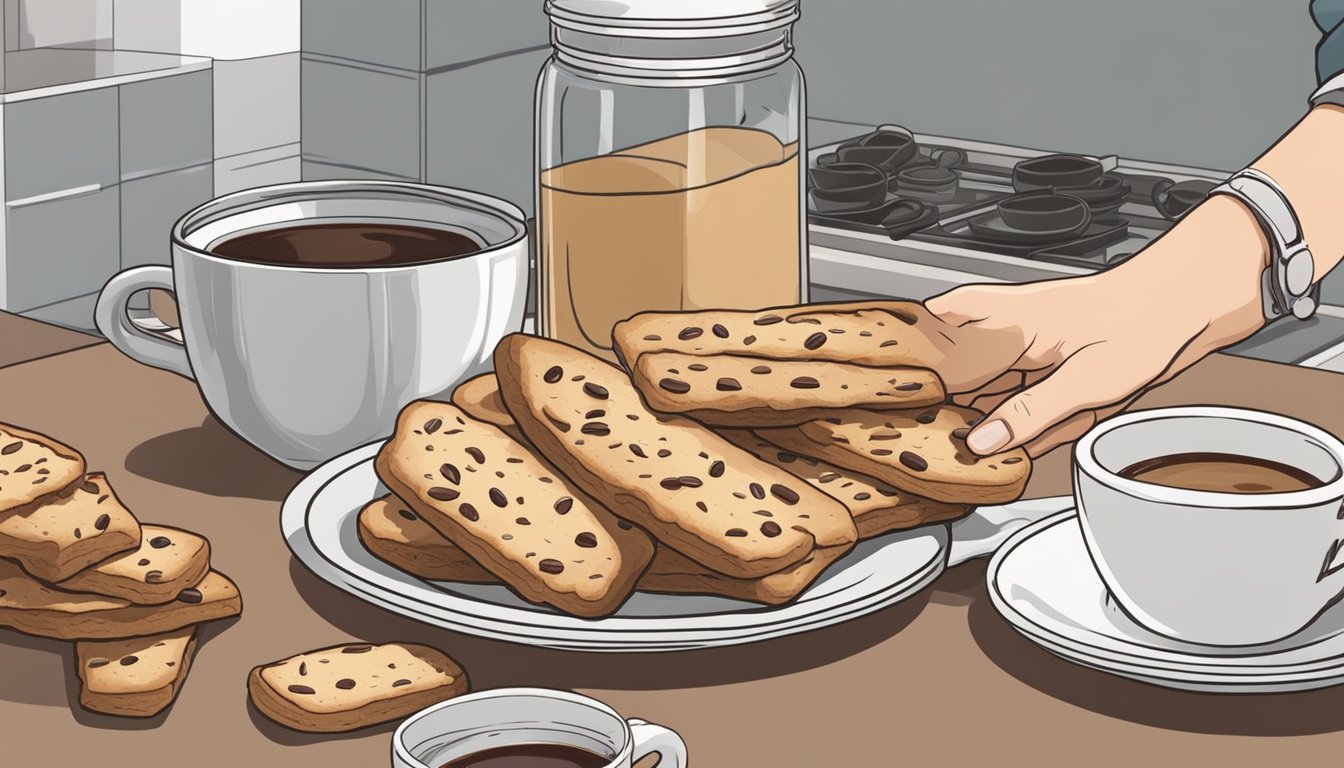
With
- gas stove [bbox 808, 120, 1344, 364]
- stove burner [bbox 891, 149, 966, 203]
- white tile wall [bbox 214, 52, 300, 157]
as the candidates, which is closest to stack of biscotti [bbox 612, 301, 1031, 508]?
gas stove [bbox 808, 120, 1344, 364]

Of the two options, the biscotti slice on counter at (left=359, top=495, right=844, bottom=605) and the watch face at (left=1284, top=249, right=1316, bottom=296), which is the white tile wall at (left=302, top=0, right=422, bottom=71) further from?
the biscotti slice on counter at (left=359, top=495, right=844, bottom=605)

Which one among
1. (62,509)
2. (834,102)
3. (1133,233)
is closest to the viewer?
(62,509)

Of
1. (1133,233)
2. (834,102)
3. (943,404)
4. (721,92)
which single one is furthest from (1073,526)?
(834,102)

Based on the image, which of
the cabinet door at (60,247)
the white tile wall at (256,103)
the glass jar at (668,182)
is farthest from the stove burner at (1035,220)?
the white tile wall at (256,103)

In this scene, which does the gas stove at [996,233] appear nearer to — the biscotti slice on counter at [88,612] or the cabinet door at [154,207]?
the biscotti slice on counter at [88,612]

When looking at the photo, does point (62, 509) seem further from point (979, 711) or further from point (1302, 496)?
point (1302, 496)

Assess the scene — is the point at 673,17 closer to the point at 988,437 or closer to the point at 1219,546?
the point at 988,437

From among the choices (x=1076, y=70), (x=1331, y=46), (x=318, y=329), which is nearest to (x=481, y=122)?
(x=1076, y=70)

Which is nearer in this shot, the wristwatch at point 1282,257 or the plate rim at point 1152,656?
the plate rim at point 1152,656
